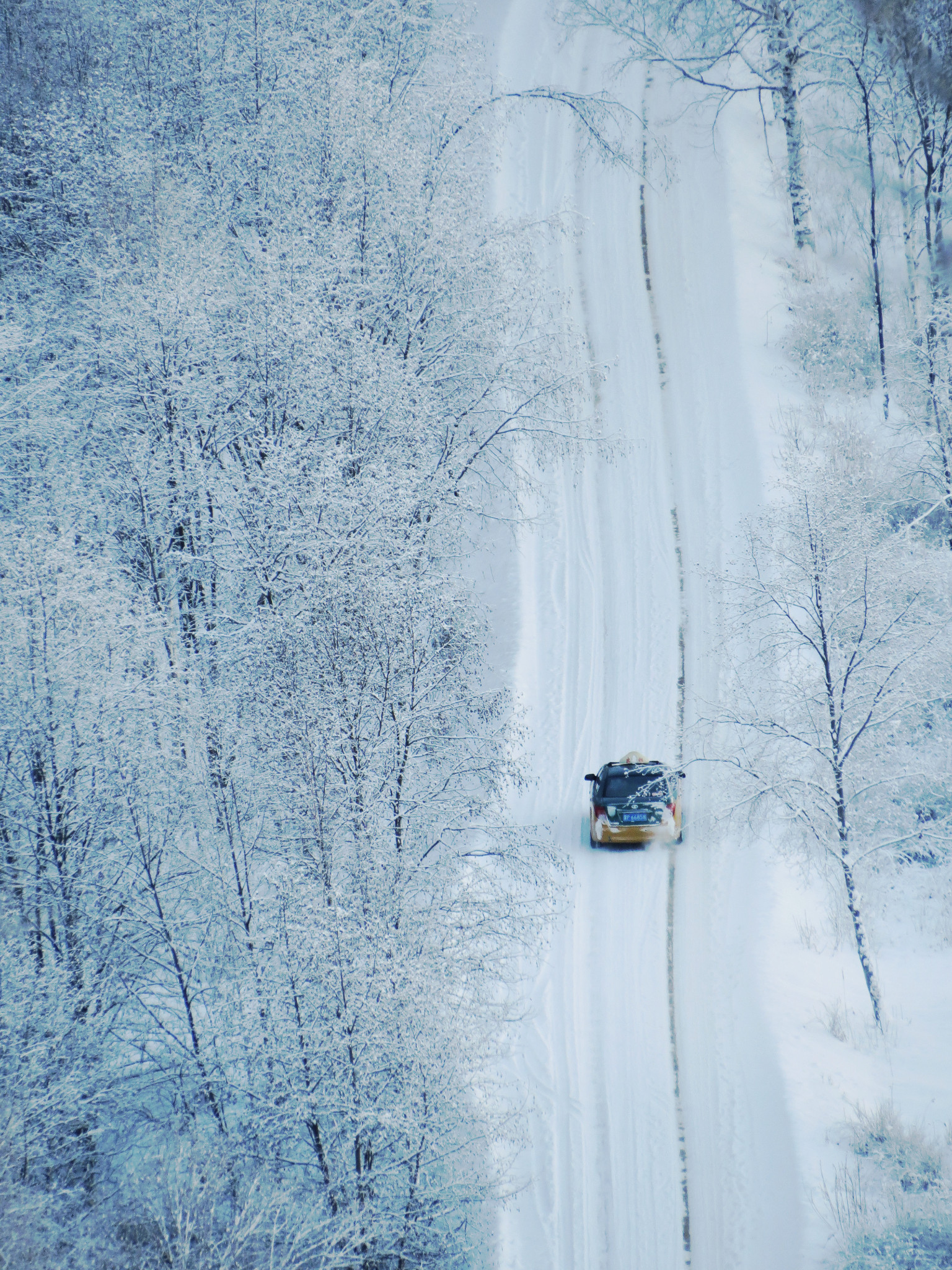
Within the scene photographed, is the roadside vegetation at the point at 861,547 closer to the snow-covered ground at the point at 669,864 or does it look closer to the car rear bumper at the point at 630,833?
the snow-covered ground at the point at 669,864

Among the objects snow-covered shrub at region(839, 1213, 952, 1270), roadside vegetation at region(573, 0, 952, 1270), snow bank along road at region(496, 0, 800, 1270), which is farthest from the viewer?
snow bank along road at region(496, 0, 800, 1270)

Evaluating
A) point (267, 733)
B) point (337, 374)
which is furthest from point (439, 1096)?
point (337, 374)

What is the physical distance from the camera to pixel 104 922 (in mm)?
11047

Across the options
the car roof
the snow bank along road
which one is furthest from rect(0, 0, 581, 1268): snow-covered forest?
the car roof

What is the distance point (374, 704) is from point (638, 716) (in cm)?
718

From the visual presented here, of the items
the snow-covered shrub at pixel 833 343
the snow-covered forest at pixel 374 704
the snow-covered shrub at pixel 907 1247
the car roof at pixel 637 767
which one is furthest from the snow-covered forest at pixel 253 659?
the snow-covered shrub at pixel 833 343

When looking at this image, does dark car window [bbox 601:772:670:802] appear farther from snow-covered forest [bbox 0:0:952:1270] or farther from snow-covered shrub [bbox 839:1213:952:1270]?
snow-covered shrub [bbox 839:1213:952:1270]

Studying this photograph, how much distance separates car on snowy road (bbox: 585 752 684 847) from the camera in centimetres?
1417

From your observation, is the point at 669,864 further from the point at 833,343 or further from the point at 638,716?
the point at 833,343

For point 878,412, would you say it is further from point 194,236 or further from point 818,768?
point 194,236

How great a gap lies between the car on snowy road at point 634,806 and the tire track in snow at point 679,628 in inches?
18.5

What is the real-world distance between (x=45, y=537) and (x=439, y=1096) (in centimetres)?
778

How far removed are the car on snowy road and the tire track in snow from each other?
0.47 meters

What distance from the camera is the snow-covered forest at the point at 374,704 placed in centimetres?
936
